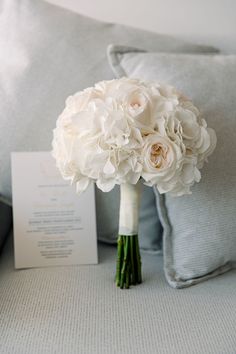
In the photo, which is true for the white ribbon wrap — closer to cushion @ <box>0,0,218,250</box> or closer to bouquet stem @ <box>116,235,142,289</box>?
bouquet stem @ <box>116,235,142,289</box>

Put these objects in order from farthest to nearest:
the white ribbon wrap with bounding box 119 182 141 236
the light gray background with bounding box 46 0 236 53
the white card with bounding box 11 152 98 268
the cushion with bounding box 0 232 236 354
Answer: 1. the light gray background with bounding box 46 0 236 53
2. the white card with bounding box 11 152 98 268
3. the white ribbon wrap with bounding box 119 182 141 236
4. the cushion with bounding box 0 232 236 354

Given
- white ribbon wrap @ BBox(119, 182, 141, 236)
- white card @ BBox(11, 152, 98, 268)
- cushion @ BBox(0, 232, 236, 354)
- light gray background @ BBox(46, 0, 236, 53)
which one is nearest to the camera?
cushion @ BBox(0, 232, 236, 354)

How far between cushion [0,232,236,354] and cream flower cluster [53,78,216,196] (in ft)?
0.78

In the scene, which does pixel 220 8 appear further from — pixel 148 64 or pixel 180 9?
pixel 148 64

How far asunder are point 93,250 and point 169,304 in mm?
263

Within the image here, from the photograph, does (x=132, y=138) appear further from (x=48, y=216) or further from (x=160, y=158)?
(x=48, y=216)

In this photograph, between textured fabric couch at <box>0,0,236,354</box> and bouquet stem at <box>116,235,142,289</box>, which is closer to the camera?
textured fabric couch at <box>0,0,236,354</box>

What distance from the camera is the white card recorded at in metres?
1.10

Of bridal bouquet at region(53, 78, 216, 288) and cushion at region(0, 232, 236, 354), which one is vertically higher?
bridal bouquet at region(53, 78, 216, 288)

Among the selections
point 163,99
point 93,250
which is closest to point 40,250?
point 93,250

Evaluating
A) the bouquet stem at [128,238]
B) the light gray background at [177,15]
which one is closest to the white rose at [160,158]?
the bouquet stem at [128,238]

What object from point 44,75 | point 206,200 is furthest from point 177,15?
point 206,200

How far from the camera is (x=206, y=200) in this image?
101cm

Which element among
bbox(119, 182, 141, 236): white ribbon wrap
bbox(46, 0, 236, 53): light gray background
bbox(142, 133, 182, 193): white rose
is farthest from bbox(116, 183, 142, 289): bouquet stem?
bbox(46, 0, 236, 53): light gray background
